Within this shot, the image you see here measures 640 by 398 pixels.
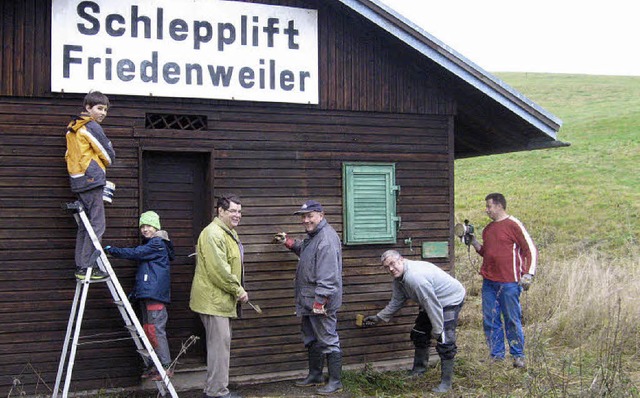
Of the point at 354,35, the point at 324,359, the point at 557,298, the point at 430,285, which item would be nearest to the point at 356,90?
the point at 354,35

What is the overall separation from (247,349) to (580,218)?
13986 mm

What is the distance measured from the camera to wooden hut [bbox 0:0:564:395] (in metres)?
7.30

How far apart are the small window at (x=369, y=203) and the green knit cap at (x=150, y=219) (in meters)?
2.35

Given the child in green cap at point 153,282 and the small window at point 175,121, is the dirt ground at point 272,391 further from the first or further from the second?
the small window at point 175,121

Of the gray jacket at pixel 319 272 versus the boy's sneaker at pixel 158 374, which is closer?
the boy's sneaker at pixel 158 374

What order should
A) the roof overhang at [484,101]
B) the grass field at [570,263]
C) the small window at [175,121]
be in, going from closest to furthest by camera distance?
the grass field at [570,263] < the small window at [175,121] < the roof overhang at [484,101]

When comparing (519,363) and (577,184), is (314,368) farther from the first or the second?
(577,184)

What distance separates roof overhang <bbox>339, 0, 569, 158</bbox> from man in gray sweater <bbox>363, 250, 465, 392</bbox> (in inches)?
93.5

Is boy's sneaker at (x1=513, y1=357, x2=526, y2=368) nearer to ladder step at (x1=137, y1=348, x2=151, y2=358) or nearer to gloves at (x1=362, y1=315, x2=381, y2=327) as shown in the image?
gloves at (x1=362, y1=315, x2=381, y2=327)

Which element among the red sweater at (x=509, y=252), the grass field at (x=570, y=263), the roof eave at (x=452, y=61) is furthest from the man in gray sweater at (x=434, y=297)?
the roof eave at (x=452, y=61)

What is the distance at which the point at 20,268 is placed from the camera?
7258 mm

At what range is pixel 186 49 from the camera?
308 inches

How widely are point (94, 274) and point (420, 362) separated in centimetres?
387

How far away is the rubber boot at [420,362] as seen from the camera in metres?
8.49
